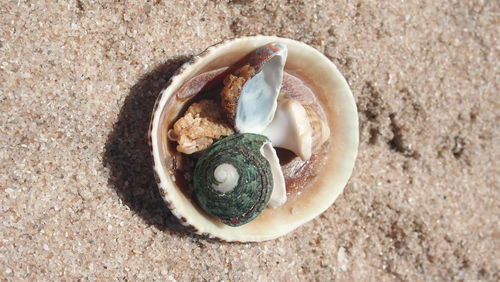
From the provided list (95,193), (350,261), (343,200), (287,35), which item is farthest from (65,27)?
(350,261)

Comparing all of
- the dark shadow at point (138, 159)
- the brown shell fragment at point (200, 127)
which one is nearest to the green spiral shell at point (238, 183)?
the brown shell fragment at point (200, 127)

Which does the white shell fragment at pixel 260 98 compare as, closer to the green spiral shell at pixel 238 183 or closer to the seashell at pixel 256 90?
the seashell at pixel 256 90

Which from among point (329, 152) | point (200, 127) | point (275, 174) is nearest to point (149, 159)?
point (200, 127)

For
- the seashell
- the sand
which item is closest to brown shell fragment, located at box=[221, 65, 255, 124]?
the seashell

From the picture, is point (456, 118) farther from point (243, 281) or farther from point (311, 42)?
point (243, 281)

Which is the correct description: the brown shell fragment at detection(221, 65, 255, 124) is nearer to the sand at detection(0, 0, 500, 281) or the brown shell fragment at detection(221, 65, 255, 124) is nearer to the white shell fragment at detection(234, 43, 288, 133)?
the white shell fragment at detection(234, 43, 288, 133)
